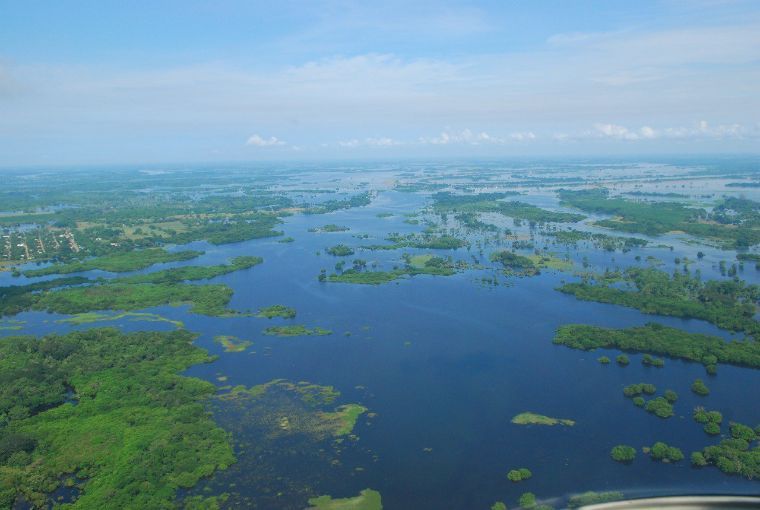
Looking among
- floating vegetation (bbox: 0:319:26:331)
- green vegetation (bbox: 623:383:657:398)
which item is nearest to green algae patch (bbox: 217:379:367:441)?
green vegetation (bbox: 623:383:657:398)

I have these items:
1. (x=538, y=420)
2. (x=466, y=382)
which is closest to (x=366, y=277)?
(x=466, y=382)

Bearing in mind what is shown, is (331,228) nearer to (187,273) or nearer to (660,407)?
(187,273)

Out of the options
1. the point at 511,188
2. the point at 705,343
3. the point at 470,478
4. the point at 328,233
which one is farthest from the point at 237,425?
the point at 511,188

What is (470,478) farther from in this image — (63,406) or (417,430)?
(63,406)

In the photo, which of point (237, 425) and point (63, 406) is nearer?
point (237, 425)

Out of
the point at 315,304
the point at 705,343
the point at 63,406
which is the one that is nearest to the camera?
the point at 63,406

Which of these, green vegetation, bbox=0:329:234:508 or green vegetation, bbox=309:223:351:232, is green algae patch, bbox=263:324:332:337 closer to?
green vegetation, bbox=0:329:234:508

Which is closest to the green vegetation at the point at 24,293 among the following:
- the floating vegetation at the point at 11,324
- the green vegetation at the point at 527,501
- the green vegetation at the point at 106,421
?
the floating vegetation at the point at 11,324
